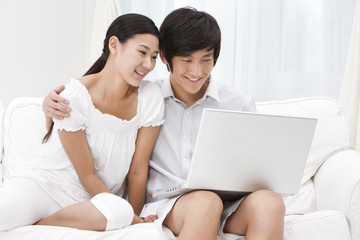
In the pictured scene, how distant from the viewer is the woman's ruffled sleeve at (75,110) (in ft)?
4.65

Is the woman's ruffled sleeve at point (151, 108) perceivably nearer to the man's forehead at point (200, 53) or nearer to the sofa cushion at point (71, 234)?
the man's forehead at point (200, 53)

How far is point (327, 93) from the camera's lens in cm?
243

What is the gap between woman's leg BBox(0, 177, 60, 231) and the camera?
3.94 ft

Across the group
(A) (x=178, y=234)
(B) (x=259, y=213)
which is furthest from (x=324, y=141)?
(A) (x=178, y=234)

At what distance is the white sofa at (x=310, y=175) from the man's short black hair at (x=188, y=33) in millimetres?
529

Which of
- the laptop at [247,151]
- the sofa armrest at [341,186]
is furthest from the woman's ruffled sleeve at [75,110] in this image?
the sofa armrest at [341,186]

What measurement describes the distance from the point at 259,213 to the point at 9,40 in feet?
7.07

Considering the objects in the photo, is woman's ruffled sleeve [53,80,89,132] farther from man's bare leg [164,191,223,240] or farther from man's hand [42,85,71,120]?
man's bare leg [164,191,223,240]

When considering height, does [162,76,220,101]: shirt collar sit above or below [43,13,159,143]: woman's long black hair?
below

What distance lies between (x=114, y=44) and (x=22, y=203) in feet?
1.96

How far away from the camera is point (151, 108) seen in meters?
1.52

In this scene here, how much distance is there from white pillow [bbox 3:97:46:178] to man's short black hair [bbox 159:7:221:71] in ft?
2.13

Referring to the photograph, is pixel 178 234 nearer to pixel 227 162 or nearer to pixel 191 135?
pixel 227 162

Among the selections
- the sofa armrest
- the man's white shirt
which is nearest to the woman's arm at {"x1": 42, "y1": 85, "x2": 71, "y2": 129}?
the man's white shirt
